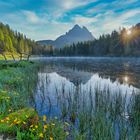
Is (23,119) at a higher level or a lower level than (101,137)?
higher

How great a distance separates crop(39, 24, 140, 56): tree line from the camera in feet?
347

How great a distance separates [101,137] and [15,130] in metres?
2.72

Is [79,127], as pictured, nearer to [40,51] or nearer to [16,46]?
[16,46]

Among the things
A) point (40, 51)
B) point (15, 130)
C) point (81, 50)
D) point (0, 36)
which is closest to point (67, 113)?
point (15, 130)

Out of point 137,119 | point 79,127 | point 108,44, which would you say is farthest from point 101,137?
point 108,44

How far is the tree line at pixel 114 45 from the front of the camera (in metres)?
106

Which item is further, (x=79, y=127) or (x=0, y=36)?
(x=0, y=36)

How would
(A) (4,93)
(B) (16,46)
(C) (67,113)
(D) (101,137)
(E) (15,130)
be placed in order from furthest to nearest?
(B) (16,46)
(A) (4,93)
(C) (67,113)
(D) (101,137)
(E) (15,130)

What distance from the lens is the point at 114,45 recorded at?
113 meters

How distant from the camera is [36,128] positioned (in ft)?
20.4

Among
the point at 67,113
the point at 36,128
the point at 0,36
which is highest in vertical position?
the point at 0,36

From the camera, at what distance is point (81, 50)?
135 metres

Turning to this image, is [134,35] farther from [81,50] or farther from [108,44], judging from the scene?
[81,50]

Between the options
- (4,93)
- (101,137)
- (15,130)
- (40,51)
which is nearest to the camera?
(15,130)
